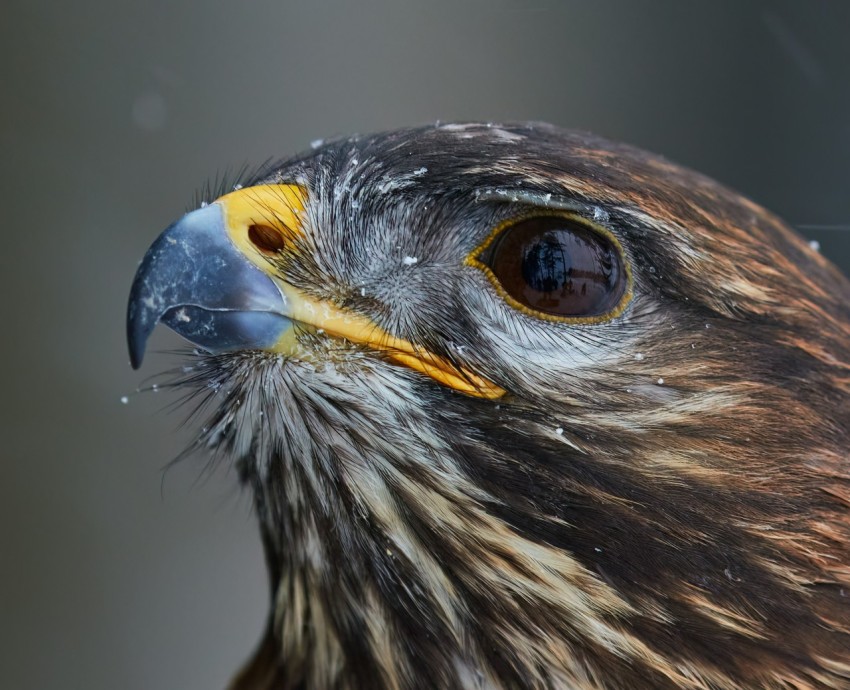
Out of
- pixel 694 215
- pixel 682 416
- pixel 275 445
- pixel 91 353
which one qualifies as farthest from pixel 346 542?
pixel 91 353

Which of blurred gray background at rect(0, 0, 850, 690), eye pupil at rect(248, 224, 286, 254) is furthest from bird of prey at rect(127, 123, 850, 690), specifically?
blurred gray background at rect(0, 0, 850, 690)

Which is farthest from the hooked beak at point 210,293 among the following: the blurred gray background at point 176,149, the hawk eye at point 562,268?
the blurred gray background at point 176,149

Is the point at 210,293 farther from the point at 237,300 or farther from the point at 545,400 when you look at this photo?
the point at 545,400

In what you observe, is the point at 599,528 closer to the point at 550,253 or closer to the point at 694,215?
the point at 550,253

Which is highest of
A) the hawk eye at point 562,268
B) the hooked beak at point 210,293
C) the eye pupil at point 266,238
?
the hawk eye at point 562,268

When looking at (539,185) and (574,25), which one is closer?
(539,185)

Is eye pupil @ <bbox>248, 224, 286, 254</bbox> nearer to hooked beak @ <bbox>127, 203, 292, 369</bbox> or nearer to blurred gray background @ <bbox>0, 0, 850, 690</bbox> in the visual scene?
hooked beak @ <bbox>127, 203, 292, 369</bbox>

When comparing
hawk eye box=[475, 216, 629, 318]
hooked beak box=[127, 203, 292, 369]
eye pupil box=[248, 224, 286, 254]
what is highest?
hawk eye box=[475, 216, 629, 318]

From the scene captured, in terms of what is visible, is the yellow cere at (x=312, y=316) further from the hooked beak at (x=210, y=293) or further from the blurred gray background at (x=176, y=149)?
the blurred gray background at (x=176, y=149)
